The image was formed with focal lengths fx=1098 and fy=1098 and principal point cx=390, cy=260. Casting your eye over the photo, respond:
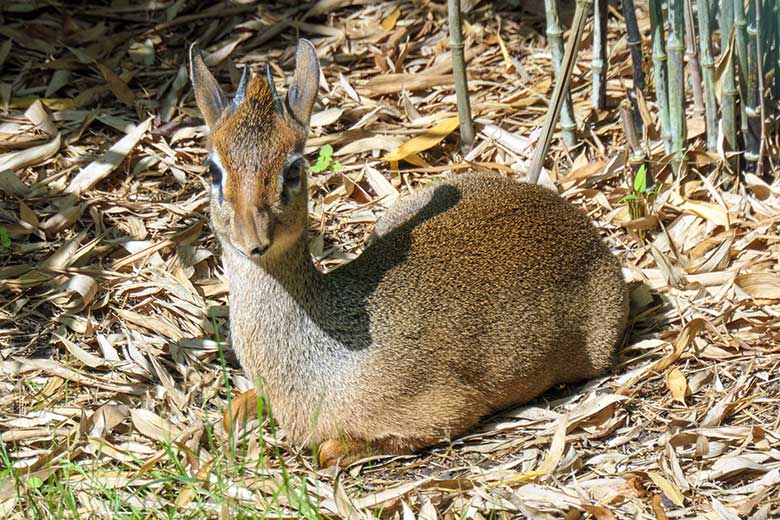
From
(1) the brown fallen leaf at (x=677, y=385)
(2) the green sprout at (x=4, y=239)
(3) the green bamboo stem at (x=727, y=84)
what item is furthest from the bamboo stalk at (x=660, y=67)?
(2) the green sprout at (x=4, y=239)

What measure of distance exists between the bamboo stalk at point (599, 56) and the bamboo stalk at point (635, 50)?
15 cm

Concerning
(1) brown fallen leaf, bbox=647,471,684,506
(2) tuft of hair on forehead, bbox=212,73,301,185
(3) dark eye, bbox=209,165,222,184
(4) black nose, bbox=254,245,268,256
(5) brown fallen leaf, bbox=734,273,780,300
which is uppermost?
(2) tuft of hair on forehead, bbox=212,73,301,185

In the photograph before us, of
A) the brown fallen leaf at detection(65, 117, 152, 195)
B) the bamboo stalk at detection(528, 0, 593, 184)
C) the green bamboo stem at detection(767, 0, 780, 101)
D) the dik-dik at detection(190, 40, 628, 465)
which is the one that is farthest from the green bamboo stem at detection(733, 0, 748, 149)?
the brown fallen leaf at detection(65, 117, 152, 195)

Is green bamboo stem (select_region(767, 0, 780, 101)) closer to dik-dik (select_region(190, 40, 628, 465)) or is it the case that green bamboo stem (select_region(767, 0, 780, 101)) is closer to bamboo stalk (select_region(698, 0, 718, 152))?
bamboo stalk (select_region(698, 0, 718, 152))

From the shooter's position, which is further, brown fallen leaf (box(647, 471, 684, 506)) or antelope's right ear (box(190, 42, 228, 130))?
antelope's right ear (box(190, 42, 228, 130))

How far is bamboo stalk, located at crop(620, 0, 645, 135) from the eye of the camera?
5.77 metres

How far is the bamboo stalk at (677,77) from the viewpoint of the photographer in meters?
5.51

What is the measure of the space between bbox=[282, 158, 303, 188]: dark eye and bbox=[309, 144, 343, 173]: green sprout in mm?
2097

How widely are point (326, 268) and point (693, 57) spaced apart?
7.16 feet

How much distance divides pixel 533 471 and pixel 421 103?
9.97 feet

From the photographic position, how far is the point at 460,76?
240 inches

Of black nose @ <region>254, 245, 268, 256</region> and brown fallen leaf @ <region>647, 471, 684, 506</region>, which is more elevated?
black nose @ <region>254, 245, 268, 256</region>

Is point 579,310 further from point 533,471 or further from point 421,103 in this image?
point 421,103

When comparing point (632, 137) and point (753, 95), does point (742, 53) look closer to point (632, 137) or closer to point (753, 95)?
point (753, 95)
